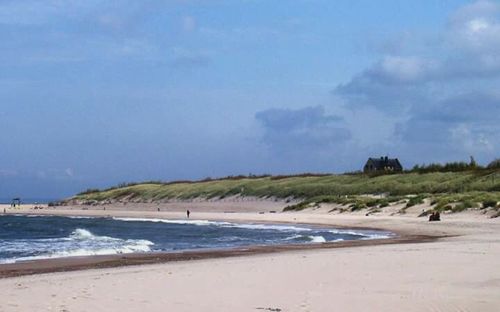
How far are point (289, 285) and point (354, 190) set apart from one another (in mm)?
56417

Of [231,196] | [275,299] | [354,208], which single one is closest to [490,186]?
[354,208]

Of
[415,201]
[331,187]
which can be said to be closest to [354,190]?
[331,187]

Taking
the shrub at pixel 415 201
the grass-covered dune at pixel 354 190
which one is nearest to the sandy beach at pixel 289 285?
the grass-covered dune at pixel 354 190

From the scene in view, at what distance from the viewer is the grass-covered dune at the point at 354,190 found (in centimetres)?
4849

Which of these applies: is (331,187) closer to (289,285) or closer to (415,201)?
(415,201)

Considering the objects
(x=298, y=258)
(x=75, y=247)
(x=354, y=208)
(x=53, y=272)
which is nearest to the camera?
(x=53, y=272)

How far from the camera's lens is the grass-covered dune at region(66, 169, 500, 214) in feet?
159

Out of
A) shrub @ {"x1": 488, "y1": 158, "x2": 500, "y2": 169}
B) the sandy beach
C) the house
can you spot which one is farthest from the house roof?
the sandy beach

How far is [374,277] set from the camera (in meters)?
14.5

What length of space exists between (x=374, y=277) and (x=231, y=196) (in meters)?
69.4

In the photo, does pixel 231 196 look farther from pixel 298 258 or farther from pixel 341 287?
pixel 341 287

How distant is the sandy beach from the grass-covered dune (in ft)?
78.7

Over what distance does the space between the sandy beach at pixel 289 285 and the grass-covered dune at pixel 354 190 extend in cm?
2400

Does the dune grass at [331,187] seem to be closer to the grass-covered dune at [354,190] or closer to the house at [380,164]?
the grass-covered dune at [354,190]
